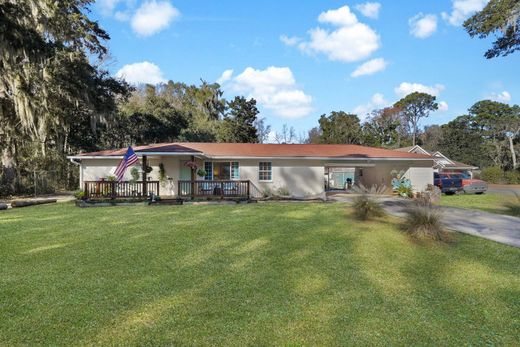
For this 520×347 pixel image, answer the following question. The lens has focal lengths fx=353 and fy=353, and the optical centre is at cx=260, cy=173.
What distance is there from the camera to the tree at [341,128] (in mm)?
44406

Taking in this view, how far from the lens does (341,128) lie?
44406mm

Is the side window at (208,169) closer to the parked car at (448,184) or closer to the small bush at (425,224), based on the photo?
the small bush at (425,224)

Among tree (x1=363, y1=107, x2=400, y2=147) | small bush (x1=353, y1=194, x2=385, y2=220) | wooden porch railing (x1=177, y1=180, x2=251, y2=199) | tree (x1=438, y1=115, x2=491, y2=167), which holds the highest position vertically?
tree (x1=363, y1=107, x2=400, y2=147)

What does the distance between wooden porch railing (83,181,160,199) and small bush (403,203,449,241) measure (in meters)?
11.5

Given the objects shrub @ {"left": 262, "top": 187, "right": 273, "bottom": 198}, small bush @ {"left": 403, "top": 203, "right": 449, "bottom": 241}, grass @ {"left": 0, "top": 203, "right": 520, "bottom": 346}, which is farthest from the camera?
shrub @ {"left": 262, "top": 187, "right": 273, "bottom": 198}

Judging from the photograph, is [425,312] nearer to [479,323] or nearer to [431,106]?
[479,323]

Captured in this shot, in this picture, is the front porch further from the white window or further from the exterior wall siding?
the white window

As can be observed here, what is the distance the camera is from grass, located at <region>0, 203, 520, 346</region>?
12.6ft

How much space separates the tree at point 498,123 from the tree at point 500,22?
109ft

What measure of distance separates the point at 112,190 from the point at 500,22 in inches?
711

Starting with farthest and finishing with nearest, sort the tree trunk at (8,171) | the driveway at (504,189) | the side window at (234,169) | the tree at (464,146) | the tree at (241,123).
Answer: the tree at (464,146), the tree at (241,123), the driveway at (504,189), the tree trunk at (8,171), the side window at (234,169)

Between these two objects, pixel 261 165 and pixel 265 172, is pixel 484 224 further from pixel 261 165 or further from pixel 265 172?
pixel 261 165

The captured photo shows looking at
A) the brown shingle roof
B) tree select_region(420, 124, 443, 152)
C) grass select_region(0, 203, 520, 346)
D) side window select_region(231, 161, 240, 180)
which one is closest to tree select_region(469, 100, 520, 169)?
tree select_region(420, 124, 443, 152)

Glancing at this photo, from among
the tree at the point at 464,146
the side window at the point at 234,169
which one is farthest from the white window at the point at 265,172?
the tree at the point at 464,146
